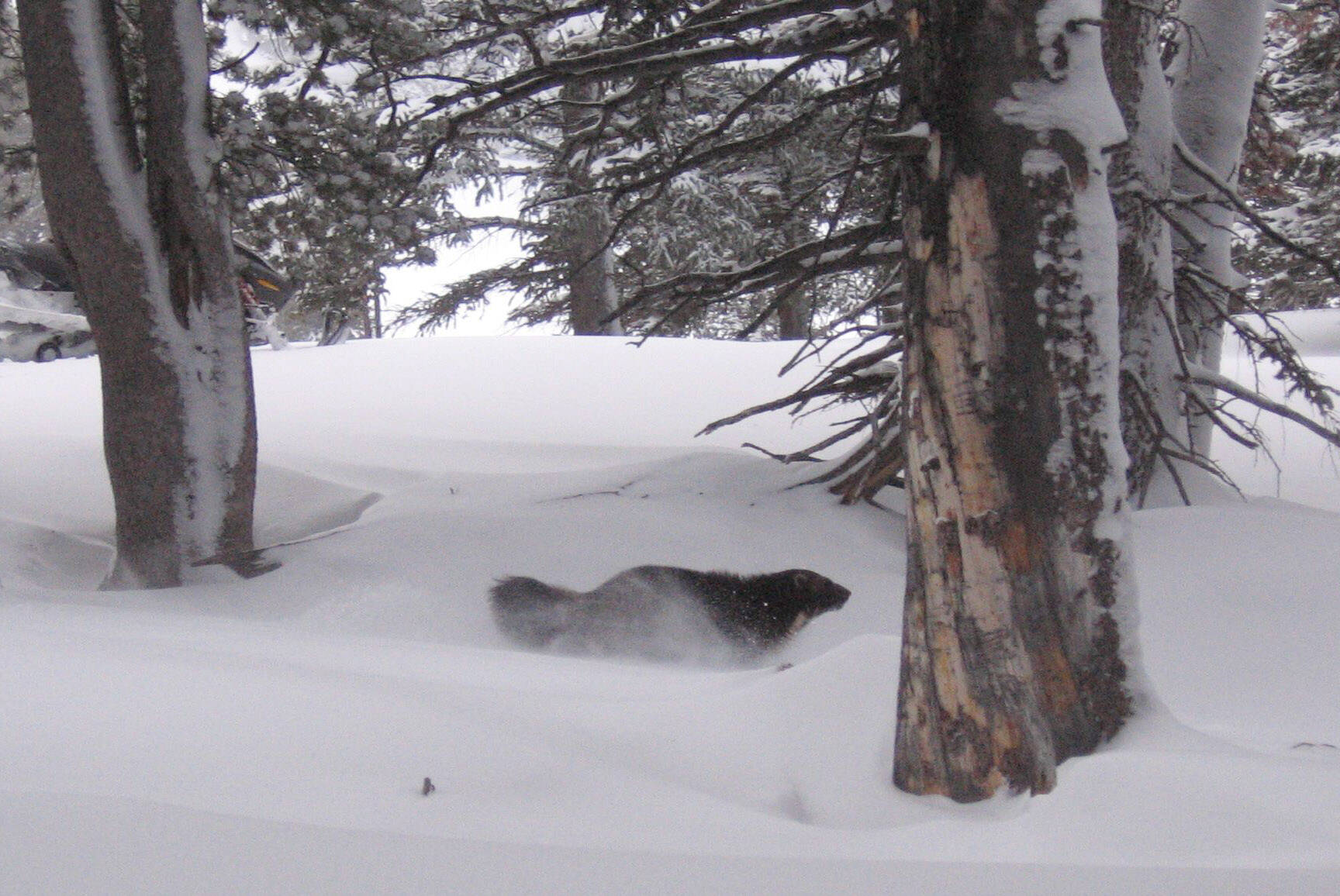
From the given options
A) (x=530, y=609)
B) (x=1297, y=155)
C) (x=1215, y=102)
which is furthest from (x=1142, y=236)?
(x=1297, y=155)

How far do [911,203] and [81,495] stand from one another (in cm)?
620

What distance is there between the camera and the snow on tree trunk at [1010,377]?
2.14 meters

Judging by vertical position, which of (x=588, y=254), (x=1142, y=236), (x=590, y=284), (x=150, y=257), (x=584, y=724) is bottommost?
(x=590, y=284)

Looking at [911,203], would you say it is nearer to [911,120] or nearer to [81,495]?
[911,120]

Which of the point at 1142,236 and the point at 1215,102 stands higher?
the point at 1215,102

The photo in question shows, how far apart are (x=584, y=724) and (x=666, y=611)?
1665 mm

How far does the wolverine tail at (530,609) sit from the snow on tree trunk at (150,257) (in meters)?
1.47

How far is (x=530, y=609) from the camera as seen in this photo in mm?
4320

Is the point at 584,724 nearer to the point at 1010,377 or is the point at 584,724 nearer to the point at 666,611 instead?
the point at 1010,377

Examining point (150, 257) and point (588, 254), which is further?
point (588, 254)

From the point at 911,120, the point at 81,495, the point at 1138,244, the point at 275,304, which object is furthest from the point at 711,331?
the point at 911,120

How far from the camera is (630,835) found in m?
1.94

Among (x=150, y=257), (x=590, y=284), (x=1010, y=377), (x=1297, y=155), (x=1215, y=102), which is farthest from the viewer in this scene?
(x=590, y=284)

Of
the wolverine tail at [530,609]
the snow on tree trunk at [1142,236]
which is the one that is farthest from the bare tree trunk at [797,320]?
the wolverine tail at [530,609]
